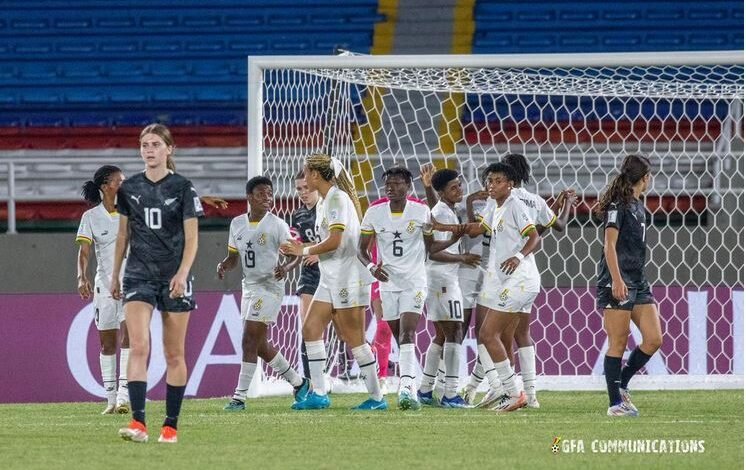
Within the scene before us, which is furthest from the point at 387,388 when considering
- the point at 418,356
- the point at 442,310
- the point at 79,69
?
the point at 79,69

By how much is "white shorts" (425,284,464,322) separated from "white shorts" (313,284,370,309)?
3.30ft

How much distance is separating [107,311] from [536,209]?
10.2ft

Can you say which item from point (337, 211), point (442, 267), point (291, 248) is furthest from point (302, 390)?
point (291, 248)

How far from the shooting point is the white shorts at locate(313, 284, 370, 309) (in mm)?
9250

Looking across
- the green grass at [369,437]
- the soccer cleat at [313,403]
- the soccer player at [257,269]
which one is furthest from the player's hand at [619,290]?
the soccer player at [257,269]

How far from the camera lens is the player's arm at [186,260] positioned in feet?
22.7

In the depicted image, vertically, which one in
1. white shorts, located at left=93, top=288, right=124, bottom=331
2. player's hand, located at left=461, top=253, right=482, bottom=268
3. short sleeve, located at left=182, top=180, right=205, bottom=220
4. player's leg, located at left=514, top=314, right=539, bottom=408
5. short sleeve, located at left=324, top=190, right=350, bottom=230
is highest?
short sleeve, located at left=324, top=190, right=350, bottom=230

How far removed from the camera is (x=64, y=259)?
13.0 metres

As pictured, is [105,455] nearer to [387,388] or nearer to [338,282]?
[338,282]

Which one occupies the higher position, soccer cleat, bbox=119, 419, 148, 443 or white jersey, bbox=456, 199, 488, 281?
white jersey, bbox=456, 199, 488, 281

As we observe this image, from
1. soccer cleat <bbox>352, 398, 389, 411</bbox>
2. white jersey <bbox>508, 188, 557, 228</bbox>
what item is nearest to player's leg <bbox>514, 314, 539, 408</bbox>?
white jersey <bbox>508, 188, 557, 228</bbox>

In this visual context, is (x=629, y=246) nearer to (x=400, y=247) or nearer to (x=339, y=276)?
(x=400, y=247)

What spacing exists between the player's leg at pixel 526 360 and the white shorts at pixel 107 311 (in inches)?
112

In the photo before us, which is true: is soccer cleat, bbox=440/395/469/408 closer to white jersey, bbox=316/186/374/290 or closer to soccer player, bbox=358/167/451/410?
soccer player, bbox=358/167/451/410
